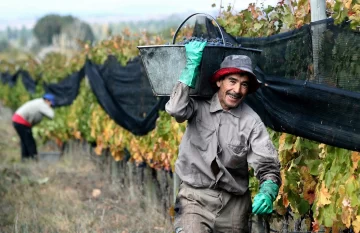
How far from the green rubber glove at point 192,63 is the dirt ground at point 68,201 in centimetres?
348

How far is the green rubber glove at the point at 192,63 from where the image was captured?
4.64 metres

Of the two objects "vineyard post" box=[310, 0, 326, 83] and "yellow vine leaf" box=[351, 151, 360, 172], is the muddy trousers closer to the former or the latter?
"yellow vine leaf" box=[351, 151, 360, 172]

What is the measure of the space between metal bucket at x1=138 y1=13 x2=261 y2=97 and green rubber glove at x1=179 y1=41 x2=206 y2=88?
14 cm

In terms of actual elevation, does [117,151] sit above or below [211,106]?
below

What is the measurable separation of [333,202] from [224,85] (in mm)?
1093

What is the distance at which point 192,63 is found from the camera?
466cm

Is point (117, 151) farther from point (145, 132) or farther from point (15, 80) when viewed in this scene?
point (15, 80)

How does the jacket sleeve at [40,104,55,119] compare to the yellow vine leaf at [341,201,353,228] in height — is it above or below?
below

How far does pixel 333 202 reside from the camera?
195 inches

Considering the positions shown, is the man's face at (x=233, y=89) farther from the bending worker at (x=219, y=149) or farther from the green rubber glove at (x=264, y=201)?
the green rubber glove at (x=264, y=201)

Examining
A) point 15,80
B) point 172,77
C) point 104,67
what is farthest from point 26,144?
point 15,80

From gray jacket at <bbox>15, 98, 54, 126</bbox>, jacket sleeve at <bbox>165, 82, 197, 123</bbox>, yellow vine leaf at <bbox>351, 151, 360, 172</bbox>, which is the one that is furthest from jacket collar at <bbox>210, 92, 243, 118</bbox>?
gray jacket at <bbox>15, 98, 54, 126</bbox>

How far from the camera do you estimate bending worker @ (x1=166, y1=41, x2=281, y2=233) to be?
465 centimetres

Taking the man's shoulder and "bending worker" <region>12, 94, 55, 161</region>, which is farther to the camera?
"bending worker" <region>12, 94, 55, 161</region>
